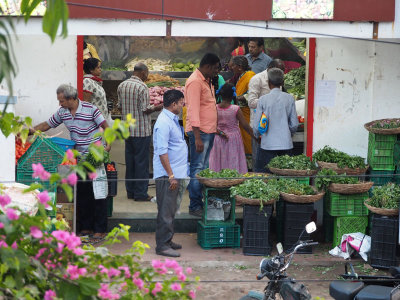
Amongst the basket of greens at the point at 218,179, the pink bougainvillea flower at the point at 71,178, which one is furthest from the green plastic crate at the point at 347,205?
the pink bougainvillea flower at the point at 71,178

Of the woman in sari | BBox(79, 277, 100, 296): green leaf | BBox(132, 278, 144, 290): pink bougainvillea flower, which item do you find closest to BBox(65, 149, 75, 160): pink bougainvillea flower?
BBox(79, 277, 100, 296): green leaf

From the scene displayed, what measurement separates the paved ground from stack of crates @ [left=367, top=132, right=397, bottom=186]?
1.17 metres

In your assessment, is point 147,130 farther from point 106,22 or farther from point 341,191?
point 341,191

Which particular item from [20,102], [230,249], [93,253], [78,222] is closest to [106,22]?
[20,102]

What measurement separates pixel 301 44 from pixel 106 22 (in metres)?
6.23

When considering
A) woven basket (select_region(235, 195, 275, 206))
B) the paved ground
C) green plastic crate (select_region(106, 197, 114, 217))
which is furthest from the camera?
green plastic crate (select_region(106, 197, 114, 217))

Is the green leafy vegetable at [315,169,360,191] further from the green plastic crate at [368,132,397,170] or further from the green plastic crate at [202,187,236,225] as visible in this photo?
the green plastic crate at [202,187,236,225]

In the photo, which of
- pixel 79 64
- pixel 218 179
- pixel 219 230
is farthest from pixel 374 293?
pixel 79 64

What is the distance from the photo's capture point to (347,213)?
9.20m

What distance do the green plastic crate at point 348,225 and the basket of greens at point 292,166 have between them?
28.4 inches

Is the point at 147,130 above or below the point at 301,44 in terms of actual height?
below

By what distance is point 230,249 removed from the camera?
9453 millimetres

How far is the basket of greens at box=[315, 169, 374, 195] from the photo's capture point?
29.8ft

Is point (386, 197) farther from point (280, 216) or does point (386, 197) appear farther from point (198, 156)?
point (198, 156)
